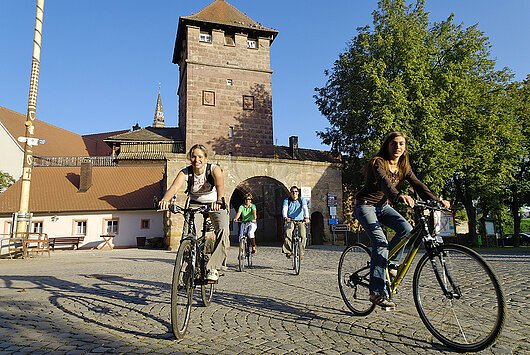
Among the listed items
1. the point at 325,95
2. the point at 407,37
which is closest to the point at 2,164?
the point at 325,95

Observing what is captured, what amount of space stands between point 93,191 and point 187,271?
1178 inches

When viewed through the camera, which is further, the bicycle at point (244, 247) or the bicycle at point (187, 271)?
the bicycle at point (244, 247)

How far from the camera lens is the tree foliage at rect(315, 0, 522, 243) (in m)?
21.0

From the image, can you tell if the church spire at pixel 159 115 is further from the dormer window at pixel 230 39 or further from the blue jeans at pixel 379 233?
the blue jeans at pixel 379 233

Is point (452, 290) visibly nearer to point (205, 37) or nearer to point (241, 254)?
point (241, 254)

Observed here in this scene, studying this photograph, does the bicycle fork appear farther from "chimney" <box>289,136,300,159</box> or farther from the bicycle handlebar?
"chimney" <box>289,136,300,159</box>

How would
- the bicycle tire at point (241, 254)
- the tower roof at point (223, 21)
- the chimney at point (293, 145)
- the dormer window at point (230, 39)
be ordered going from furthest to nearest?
1. the chimney at point (293, 145)
2. the dormer window at point (230, 39)
3. the tower roof at point (223, 21)
4. the bicycle tire at point (241, 254)

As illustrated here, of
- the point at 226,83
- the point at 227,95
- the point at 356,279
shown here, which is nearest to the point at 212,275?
the point at 356,279

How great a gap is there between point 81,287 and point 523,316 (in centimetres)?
625

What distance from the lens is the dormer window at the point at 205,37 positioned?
3312 cm

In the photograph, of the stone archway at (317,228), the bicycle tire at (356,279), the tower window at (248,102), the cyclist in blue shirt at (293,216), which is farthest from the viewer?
the tower window at (248,102)

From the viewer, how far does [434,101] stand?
70.1 ft

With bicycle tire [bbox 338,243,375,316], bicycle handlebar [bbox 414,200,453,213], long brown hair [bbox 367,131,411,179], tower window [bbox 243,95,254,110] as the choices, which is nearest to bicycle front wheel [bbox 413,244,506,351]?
bicycle handlebar [bbox 414,200,453,213]

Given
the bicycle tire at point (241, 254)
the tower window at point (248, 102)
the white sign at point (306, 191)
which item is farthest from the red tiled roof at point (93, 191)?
the bicycle tire at point (241, 254)
